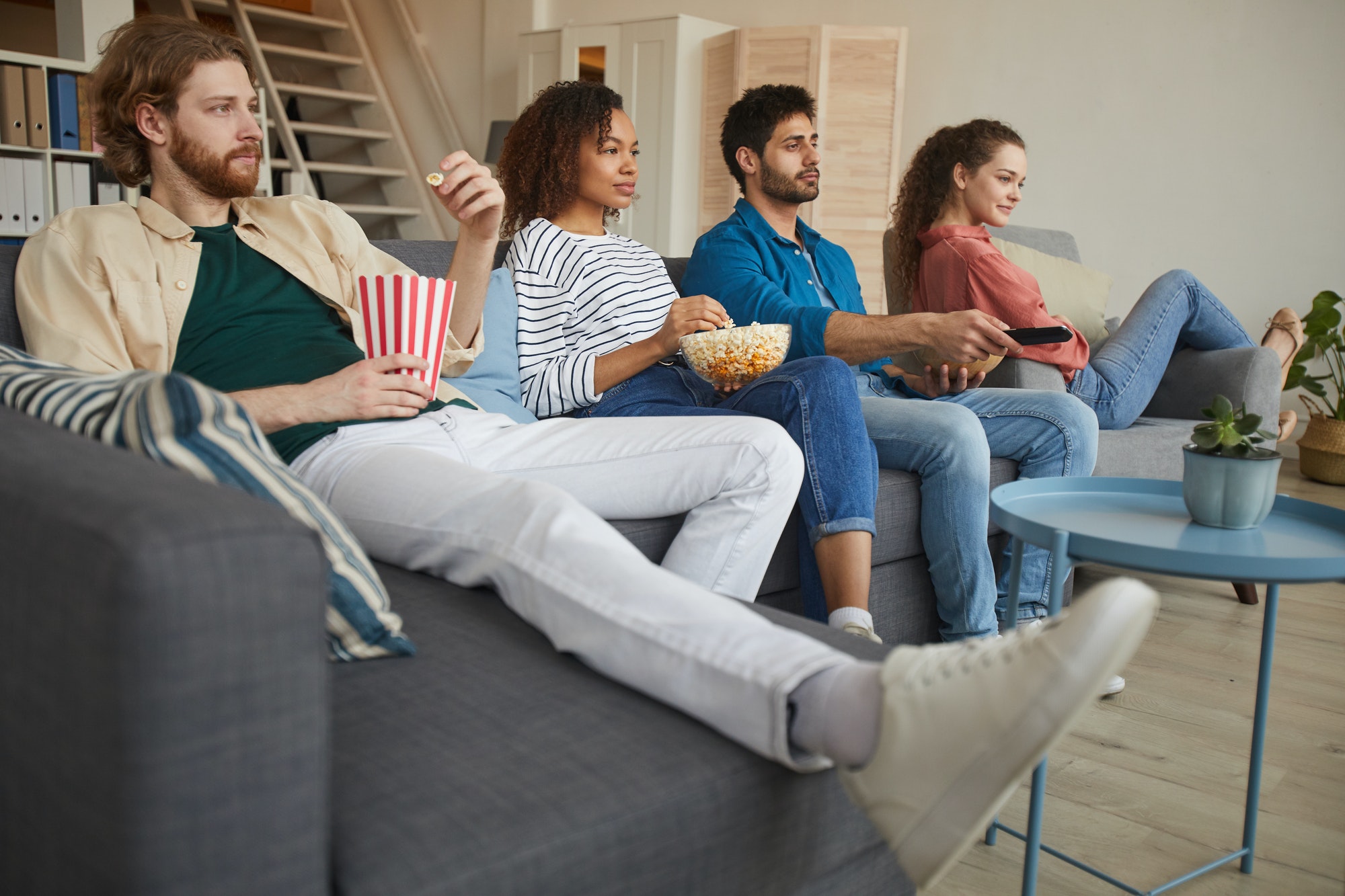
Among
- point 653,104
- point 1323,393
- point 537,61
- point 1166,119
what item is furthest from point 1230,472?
point 537,61

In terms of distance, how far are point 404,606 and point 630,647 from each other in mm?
306

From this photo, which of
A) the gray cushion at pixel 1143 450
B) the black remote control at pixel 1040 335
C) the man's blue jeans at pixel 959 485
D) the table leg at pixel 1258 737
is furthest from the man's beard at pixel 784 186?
the table leg at pixel 1258 737

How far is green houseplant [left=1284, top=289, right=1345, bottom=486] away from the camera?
418 cm

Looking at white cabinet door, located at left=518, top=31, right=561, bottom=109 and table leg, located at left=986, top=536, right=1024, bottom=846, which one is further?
white cabinet door, located at left=518, top=31, right=561, bottom=109

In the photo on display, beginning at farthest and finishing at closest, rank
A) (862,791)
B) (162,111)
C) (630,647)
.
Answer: (162,111)
(630,647)
(862,791)

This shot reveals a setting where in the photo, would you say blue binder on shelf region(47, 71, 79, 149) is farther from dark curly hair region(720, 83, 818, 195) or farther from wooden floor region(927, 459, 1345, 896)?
wooden floor region(927, 459, 1345, 896)

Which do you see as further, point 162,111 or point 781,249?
point 781,249

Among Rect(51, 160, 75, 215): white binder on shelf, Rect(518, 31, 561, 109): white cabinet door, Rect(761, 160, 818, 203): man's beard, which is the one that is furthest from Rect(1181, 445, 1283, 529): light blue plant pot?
Rect(518, 31, 561, 109): white cabinet door

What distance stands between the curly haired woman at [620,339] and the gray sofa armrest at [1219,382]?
124 cm

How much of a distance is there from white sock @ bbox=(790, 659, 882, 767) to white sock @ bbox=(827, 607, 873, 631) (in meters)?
0.74

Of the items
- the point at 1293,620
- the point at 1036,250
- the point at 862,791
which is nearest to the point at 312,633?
the point at 862,791

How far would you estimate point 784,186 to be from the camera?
7.59ft

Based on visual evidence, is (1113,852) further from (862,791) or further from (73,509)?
(73,509)

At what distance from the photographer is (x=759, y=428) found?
1471 millimetres
